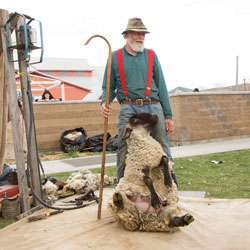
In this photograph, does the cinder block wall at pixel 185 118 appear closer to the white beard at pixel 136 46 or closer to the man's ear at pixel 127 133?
the white beard at pixel 136 46

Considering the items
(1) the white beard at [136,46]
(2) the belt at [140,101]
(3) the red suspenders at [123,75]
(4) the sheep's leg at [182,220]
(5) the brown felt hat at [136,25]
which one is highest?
(5) the brown felt hat at [136,25]

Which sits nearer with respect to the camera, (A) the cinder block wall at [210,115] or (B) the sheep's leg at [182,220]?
(B) the sheep's leg at [182,220]

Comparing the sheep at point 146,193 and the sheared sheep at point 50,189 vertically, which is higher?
the sheep at point 146,193

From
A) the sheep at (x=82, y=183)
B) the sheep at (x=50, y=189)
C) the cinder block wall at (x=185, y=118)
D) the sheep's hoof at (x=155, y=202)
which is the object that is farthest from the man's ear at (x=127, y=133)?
the cinder block wall at (x=185, y=118)

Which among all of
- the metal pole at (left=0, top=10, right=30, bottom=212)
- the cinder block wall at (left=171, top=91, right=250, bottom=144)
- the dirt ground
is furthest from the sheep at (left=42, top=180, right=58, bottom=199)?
the cinder block wall at (left=171, top=91, right=250, bottom=144)

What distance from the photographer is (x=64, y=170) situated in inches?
380

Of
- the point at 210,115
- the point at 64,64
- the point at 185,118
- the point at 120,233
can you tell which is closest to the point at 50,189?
the point at 120,233

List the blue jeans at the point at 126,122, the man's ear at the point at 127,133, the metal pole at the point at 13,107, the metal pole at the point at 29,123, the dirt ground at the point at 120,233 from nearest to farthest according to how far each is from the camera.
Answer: the dirt ground at the point at 120,233
the man's ear at the point at 127,133
the blue jeans at the point at 126,122
the metal pole at the point at 13,107
the metal pole at the point at 29,123

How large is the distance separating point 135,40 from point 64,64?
36876mm

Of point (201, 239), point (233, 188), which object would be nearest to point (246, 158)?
point (233, 188)

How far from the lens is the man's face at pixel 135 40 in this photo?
5227 millimetres

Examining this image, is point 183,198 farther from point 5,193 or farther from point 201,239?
point 5,193

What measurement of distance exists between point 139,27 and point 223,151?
6869 millimetres

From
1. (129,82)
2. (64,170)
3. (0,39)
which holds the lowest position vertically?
(64,170)
